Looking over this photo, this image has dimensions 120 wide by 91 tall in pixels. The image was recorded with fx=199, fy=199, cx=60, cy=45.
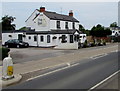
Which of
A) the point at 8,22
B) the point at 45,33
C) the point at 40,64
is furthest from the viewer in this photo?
the point at 8,22

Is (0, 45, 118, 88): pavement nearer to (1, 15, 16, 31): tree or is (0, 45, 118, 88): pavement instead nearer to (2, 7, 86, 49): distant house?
(2, 7, 86, 49): distant house

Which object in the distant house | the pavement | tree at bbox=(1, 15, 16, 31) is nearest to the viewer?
the pavement

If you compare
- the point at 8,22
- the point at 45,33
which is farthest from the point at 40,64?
the point at 8,22

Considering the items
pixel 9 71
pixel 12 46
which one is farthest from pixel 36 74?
pixel 12 46

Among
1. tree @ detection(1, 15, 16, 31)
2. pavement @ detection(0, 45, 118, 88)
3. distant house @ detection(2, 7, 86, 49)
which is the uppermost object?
tree @ detection(1, 15, 16, 31)

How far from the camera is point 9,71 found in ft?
34.3

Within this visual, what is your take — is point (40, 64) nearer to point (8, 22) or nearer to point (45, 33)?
point (45, 33)

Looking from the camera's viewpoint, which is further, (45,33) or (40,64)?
(45,33)

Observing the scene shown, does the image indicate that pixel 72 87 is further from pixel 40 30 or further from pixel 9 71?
pixel 40 30

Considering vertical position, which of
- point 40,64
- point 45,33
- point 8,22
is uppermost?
point 8,22

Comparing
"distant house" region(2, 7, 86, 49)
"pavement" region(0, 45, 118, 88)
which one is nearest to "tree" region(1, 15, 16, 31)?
"distant house" region(2, 7, 86, 49)

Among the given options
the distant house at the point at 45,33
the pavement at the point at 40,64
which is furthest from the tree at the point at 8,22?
the pavement at the point at 40,64

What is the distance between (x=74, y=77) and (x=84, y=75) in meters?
0.87

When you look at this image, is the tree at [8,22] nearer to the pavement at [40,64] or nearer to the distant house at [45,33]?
the distant house at [45,33]
